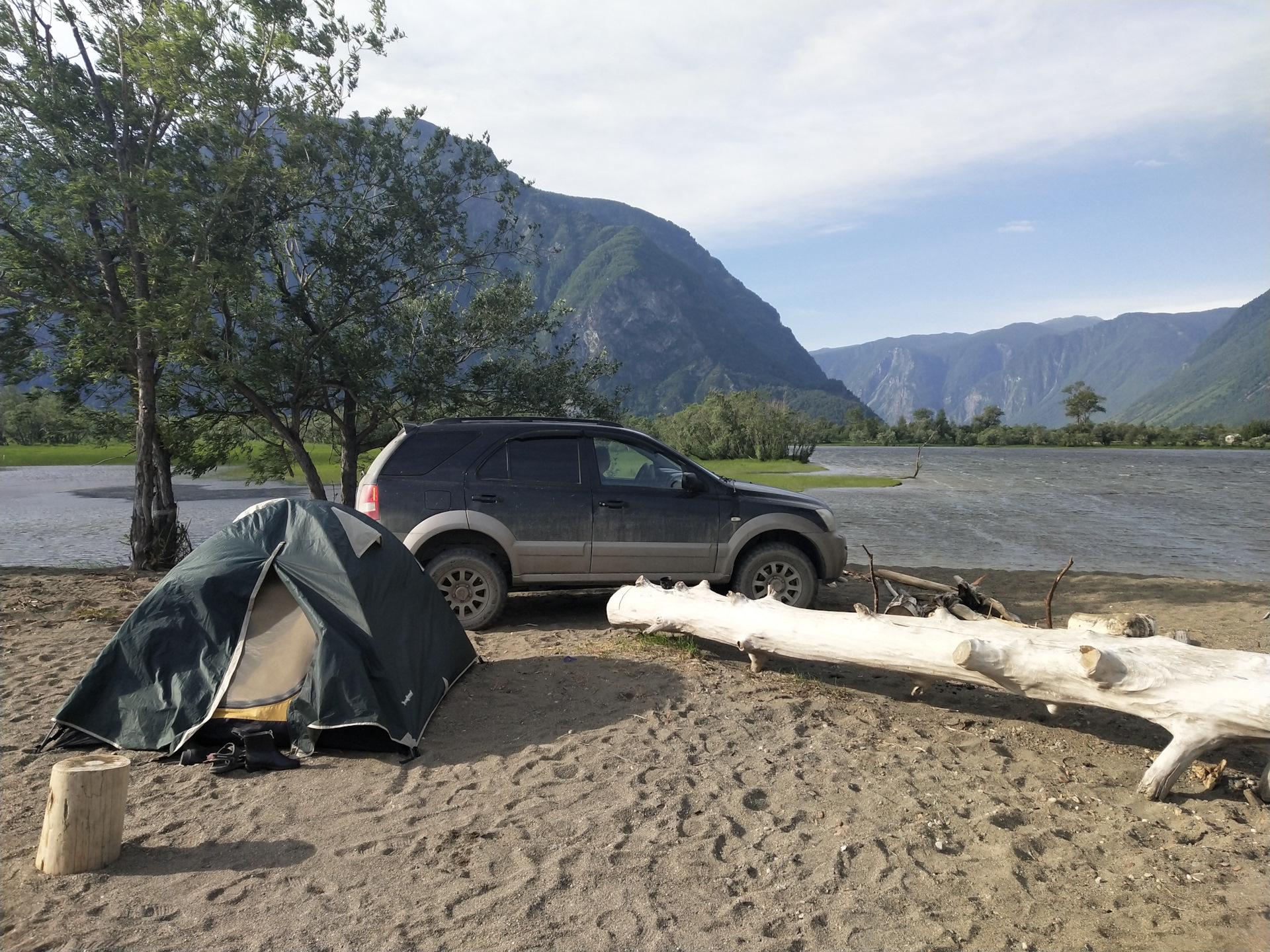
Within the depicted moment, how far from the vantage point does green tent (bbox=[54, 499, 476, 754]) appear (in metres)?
5.69

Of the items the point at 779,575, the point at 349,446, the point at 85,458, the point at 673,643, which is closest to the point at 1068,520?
the point at 779,575

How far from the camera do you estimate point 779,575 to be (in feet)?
29.8

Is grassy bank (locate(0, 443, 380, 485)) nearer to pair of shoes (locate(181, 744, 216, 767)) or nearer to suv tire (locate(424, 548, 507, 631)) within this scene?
suv tire (locate(424, 548, 507, 631))

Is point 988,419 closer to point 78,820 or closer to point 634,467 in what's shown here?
point 634,467

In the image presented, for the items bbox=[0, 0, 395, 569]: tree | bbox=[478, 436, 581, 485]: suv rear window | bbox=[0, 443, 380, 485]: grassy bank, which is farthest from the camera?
bbox=[0, 443, 380, 485]: grassy bank

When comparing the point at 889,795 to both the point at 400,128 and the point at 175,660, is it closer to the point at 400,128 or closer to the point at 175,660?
the point at 175,660

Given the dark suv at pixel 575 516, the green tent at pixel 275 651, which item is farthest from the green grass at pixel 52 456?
the green tent at pixel 275 651

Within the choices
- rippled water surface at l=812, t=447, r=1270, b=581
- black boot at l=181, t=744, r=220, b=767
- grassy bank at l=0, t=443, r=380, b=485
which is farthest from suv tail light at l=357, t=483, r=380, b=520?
grassy bank at l=0, t=443, r=380, b=485

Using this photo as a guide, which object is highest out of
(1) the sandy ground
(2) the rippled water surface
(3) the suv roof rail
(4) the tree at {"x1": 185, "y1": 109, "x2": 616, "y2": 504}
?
(4) the tree at {"x1": 185, "y1": 109, "x2": 616, "y2": 504}

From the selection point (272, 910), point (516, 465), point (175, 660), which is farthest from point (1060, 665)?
point (175, 660)

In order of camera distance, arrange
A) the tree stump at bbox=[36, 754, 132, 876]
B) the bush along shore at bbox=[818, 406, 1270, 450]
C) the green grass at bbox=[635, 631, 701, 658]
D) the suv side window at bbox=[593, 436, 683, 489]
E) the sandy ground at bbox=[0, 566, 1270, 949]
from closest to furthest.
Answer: the sandy ground at bbox=[0, 566, 1270, 949], the tree stump at bbox=[36, 754, 132, 876], the green grass at bbox=[635, 631, 701, 658], the suv side window at bbox=[593, 436, 683, 489], the bush along shore at bbox=[818, 406, 1270, 450]

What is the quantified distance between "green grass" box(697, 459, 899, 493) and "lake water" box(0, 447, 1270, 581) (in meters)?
1.66

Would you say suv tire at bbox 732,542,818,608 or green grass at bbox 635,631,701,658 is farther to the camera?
suv tire at bbox 732,542,818,608

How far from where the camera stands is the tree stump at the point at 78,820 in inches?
161
